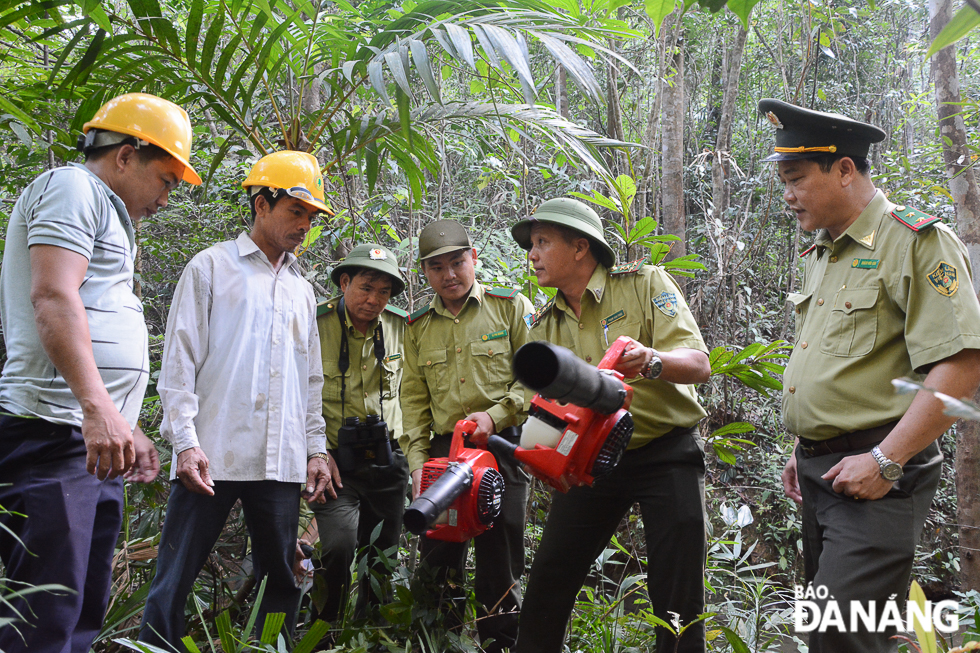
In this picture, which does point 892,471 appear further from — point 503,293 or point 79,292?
point 79,292

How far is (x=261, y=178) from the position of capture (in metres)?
2.71

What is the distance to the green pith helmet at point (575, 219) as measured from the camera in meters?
2.62

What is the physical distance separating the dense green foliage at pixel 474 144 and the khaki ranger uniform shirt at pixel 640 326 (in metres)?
0.49

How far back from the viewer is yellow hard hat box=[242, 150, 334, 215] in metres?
2.69

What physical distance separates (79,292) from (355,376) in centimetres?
161

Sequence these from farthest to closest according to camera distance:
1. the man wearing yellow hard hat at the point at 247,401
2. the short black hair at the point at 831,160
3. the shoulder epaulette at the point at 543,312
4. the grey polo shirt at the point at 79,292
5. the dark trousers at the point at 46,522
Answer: the shoulder epaulette at the point at 543,312
the man wearing yellow hard hat at the point at 247,401
the short black hair at the point at 831,160
the grey polo shirt at the point at 79,292
the dark trousers at the point at 46,522

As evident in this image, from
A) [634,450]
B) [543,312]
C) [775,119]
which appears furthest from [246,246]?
[775,119]

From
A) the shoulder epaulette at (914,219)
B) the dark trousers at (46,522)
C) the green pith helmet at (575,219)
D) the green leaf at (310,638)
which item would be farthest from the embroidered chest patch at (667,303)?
the dark trousers at (46,522)

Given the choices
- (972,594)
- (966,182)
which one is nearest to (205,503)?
(972,594)

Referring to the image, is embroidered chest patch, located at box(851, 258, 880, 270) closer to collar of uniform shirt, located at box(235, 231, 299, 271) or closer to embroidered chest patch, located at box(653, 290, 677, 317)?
embroidered chest patch, located at box(653, 290, 677, 317)

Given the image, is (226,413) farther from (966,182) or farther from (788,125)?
(966,182)

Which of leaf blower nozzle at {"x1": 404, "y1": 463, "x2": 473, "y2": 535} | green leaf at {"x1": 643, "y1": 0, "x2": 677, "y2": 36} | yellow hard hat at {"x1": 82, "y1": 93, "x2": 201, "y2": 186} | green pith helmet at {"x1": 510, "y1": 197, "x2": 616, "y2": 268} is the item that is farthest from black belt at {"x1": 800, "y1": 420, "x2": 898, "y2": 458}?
yellow hard hat at {"x1": 82, "y1": 93, "x2": 201, "y2": 186}

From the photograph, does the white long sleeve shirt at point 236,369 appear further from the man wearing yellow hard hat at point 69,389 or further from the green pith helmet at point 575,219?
the green pith helmet at point 575,219

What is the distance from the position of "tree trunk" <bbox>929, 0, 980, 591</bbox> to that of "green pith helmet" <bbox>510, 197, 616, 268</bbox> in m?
2.41
